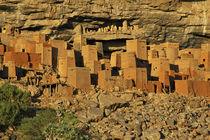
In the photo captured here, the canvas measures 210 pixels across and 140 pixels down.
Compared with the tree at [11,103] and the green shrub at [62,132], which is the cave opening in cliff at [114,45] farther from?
the green shrub at [62,132]

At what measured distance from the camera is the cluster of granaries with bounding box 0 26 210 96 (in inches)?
1494

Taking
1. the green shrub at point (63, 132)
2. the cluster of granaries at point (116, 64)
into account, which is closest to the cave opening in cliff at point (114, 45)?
the cluster of granaries at point (116, 64)

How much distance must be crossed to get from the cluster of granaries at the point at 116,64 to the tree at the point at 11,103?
506 cm

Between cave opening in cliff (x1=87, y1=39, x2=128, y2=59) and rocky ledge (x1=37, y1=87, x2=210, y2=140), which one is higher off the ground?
cave opening in cliff (x1=87, y1=39, x2=128, y2=59)

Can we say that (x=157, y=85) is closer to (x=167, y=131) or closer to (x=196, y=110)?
(x=196, y=110)

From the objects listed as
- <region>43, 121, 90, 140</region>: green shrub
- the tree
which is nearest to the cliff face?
the tree

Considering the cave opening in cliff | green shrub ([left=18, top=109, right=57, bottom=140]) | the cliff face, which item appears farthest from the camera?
the cave opening in cliff

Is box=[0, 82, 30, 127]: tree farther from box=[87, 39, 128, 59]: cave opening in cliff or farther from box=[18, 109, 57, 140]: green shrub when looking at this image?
box=[87, 39, 128, 59]: cave opening in cliff

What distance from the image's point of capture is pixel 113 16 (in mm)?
46156

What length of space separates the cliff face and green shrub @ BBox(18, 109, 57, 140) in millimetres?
15981

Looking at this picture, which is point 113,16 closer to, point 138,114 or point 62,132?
point 138,114

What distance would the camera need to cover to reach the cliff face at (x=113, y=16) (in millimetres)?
44531

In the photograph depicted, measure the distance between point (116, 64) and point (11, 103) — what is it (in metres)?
14.0

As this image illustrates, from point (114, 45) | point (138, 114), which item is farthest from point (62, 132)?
point (114, 45)
